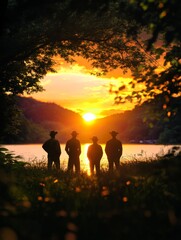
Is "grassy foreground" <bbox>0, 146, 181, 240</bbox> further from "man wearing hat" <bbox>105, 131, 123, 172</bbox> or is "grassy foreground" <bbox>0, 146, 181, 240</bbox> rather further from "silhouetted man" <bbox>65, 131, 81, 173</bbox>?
"silhouetted man" <bbox>65, 131, 81, 173</bbox>

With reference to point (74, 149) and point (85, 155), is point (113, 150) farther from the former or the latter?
point (85, 155)

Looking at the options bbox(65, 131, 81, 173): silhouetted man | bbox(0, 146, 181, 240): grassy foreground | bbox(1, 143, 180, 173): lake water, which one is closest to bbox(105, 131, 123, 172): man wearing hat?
bbox(65, 131, 81, 173): silhouetted man

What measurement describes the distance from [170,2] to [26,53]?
16.1 metres

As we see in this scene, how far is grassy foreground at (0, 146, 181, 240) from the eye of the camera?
597 centimetres

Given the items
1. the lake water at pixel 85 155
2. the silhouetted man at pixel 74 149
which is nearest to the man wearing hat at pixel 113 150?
the silhouetted man at pixel 74 149

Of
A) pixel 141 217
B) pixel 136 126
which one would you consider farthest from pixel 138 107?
pixel 136 126

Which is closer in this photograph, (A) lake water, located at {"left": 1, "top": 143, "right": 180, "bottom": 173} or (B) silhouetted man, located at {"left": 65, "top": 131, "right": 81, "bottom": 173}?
(B) silhouetted man, located at {"left": 65, "top": 131, "right": 81, "bottom": 173}

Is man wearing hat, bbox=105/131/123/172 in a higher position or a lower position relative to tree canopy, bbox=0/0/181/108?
lower

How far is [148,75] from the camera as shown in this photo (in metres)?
9.94

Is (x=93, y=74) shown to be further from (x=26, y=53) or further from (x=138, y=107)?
(x=138, y=107)

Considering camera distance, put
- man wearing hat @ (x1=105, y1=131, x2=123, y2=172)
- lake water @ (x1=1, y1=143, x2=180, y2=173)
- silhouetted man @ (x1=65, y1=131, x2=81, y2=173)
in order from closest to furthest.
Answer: man wearing hat @ (x1=105, y1=131, x2=123, y2=172), silhouetted man @ (x1=65, y1=131, x2=81, y2=173), lake water @ (x1=1, y1=143, x2=180, y2=173)

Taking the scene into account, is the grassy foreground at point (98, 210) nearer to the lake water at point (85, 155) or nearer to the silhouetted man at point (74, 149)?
the lake water at point (85, 155)

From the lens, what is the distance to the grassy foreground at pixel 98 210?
19.6 feet

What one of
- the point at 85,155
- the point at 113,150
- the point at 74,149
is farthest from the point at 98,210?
Result: the point at 85,155
